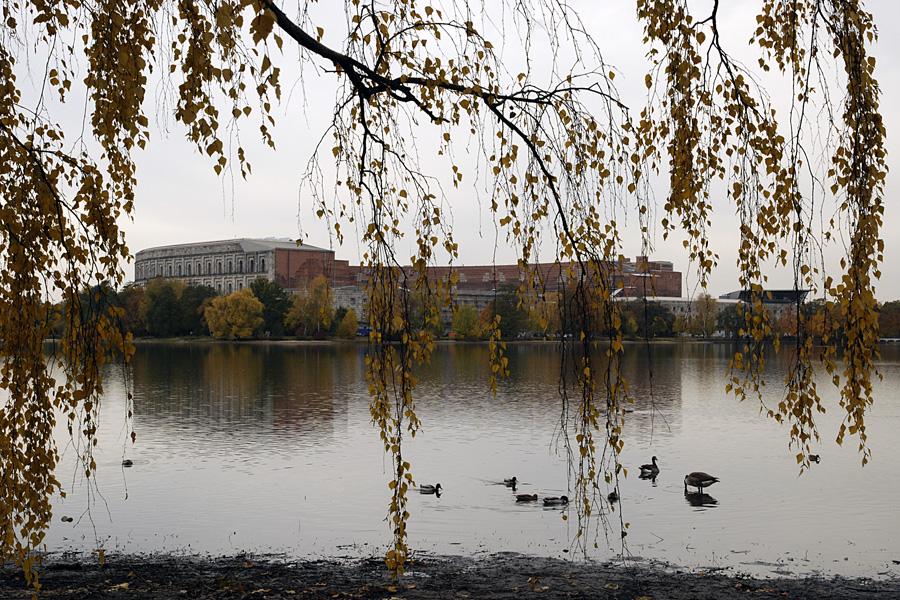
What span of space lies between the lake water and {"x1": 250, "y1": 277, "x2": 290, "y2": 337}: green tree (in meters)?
72.1

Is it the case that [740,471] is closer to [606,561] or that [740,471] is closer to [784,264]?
[606,561]

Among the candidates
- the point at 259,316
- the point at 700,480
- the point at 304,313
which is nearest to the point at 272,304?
the point at 259,316

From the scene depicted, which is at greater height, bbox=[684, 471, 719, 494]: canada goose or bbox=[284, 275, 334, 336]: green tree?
bbox=[284, 275, 334, 336]: green tree

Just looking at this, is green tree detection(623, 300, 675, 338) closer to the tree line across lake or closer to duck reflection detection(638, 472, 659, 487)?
the tree line across lake

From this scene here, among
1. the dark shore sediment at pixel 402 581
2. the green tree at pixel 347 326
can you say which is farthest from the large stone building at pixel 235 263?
the dark shore sediment at pixel 402 581

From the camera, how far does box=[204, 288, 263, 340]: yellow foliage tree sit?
97.4 meters

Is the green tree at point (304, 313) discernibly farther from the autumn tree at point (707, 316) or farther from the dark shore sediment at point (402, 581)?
the dark shore sediment at point (402, 581)

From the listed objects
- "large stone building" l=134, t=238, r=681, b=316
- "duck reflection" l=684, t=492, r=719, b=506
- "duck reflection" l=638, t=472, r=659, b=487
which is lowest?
"duck reflection" l=684, t=492, r=719, b=506

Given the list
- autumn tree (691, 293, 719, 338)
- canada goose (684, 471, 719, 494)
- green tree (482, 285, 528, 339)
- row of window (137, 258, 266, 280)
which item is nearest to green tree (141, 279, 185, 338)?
row of window (137, 258, 266, 280)

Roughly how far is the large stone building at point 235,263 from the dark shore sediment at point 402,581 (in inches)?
4293

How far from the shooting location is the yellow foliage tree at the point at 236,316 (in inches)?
3834

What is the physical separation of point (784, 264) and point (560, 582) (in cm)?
586

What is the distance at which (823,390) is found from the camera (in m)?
36.6

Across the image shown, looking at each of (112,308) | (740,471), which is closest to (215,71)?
(112,308)
